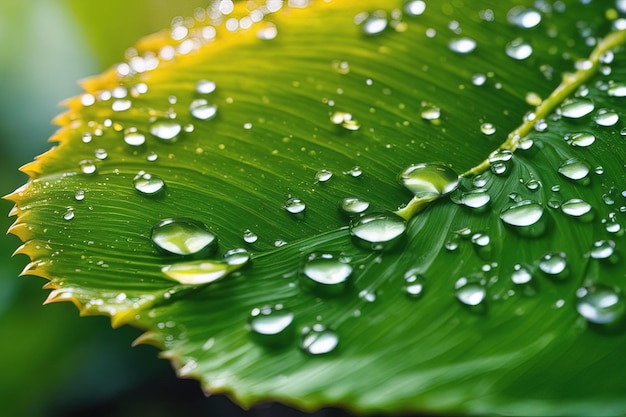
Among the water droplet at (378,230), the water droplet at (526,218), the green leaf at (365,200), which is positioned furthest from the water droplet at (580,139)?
the water droplet at (378,230)

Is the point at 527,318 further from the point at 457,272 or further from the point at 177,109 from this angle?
the point at 177,109

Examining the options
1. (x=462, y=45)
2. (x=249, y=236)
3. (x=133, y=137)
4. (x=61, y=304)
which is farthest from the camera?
(x=61, y=304)

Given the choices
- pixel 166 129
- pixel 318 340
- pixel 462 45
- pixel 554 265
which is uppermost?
pixel 462 45

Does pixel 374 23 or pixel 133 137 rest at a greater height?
pixel 374 23

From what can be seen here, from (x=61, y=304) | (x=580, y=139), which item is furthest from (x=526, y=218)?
(x=61, y=304)

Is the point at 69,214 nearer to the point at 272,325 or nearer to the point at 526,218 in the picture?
the point at 272,325

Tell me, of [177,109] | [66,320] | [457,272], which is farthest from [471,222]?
[66,320]
